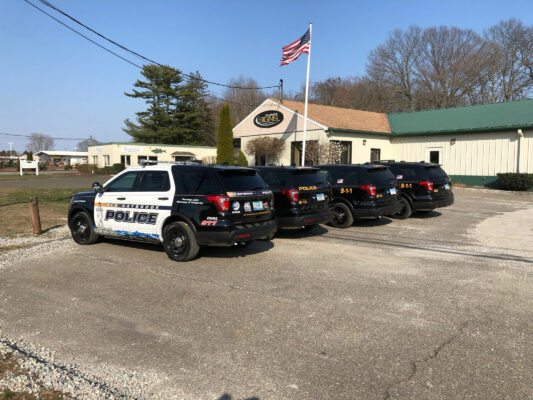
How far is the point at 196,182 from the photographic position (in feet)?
23.2

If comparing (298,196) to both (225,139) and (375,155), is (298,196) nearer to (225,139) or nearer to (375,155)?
(375,155)

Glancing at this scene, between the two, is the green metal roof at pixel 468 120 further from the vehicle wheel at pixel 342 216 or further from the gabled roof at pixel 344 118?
the vehicle wheel at pixel 342 216

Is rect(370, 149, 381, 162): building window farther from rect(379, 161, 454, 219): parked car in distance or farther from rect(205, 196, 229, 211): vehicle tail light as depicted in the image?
rect(205, 196, 229, 211): vehicle tail light

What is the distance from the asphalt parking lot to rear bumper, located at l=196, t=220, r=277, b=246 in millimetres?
469

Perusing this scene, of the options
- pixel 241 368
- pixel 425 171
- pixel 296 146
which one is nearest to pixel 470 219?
pixel 425 171

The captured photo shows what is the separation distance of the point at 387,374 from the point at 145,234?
5.28 m

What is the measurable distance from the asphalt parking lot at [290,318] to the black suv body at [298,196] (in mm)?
757

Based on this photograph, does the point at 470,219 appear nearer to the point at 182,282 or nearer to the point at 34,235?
the point at 182,282

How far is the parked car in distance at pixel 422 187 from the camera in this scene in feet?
39.3

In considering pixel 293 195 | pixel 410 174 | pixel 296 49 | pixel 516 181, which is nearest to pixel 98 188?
pixel 293 195

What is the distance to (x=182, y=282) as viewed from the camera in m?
6.03

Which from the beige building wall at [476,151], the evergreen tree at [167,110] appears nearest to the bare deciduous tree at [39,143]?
the evergreen tree at [167,110]

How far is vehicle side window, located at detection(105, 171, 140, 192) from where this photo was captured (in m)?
7.83

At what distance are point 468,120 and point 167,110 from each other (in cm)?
3996
